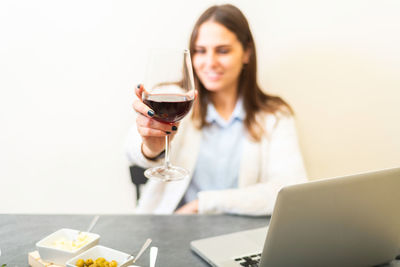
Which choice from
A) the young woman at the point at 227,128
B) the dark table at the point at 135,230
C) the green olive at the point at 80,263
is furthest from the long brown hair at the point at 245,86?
the green olive at the point at 80,263

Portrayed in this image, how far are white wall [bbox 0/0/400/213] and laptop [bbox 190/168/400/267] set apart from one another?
47.9 inches

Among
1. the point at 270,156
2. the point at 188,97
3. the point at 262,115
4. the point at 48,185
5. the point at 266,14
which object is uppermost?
the point at 266,14

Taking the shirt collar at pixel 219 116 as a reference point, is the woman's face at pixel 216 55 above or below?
above

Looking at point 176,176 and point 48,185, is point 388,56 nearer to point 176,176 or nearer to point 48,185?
point 176,176

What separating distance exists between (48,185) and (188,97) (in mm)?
1487

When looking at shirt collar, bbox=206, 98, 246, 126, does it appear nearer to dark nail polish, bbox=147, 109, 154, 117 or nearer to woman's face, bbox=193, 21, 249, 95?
woman's face, bbox=193, 21, 249, 95

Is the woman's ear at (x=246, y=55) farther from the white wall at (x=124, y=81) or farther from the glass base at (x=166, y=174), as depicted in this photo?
the glass base at (x=166, y=174)

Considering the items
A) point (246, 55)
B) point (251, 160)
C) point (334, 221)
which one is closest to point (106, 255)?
point (334, 221)

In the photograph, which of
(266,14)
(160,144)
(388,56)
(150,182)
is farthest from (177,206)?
(388,56)

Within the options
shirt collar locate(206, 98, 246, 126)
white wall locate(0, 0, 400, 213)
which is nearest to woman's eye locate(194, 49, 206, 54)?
white wall locate(0, 0, 400, 213)

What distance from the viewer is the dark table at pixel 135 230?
1.13 m

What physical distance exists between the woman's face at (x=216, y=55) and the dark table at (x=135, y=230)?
774 mm

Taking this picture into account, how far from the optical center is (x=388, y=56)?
2.12 meters

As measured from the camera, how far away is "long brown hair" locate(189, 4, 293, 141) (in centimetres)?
198
